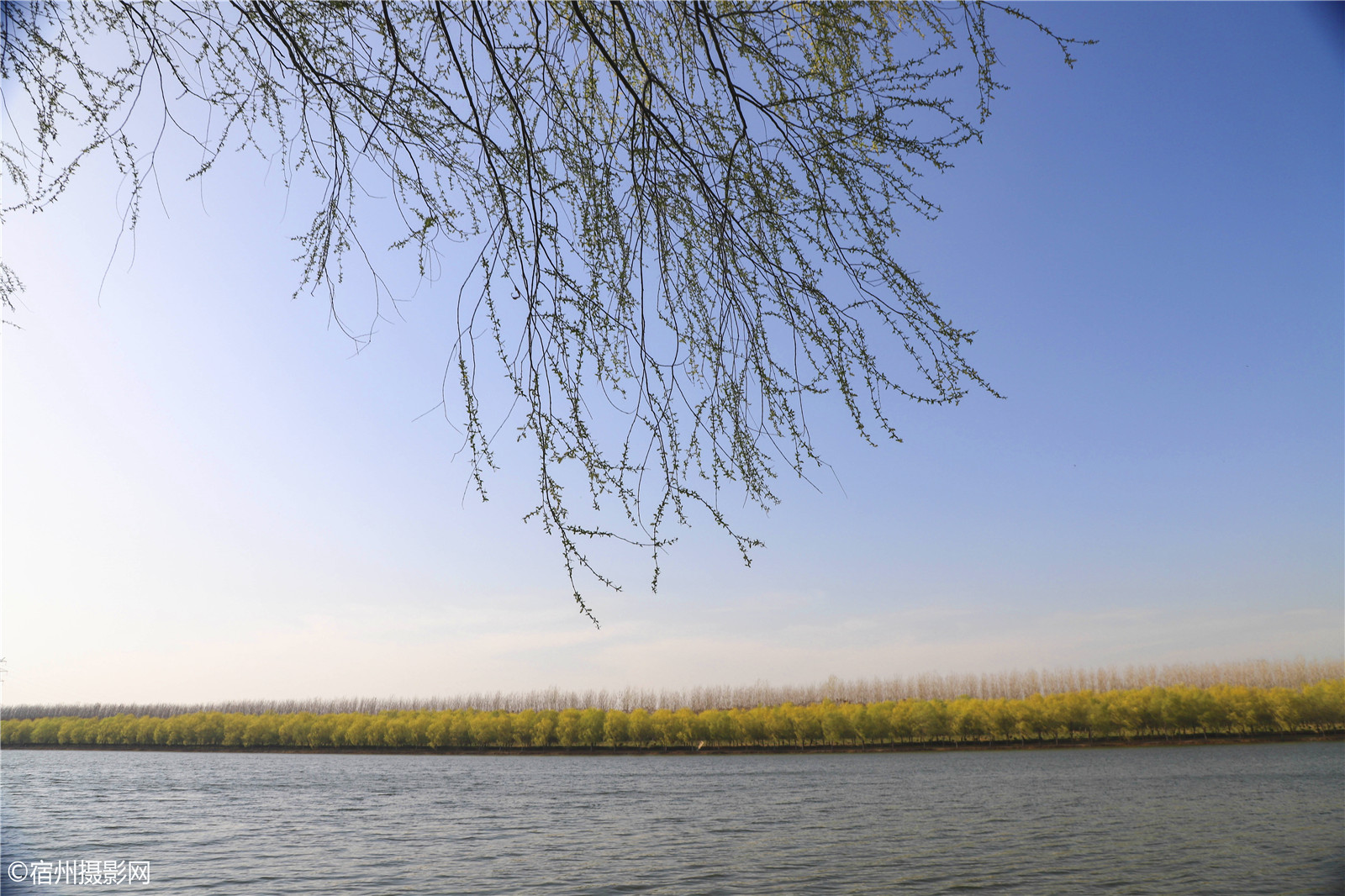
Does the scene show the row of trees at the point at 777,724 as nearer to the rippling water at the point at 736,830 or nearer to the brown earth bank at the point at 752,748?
the brown earth bank at the point at 752,748

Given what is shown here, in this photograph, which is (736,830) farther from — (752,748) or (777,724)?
(752,748)

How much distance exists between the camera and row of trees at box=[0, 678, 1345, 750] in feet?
166

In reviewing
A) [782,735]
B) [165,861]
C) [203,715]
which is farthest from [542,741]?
[165,861]

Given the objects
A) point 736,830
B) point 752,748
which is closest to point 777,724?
point 752,748

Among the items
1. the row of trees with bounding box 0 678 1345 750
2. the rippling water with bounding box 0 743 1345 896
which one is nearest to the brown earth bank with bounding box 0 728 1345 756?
the row of trees with bounding box 0 678 1345 750

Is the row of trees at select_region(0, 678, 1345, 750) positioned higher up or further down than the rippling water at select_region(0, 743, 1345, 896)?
further down

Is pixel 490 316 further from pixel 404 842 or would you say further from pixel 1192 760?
pixel 1192 760

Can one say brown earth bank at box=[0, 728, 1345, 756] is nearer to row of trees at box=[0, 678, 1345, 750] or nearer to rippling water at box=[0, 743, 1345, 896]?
row of trees at box=[0, 678, 1345, 750]

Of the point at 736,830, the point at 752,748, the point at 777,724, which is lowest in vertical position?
the point at 752,748

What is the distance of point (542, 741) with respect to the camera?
66438mm

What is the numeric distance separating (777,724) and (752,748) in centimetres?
369

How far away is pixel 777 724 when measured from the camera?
199ft

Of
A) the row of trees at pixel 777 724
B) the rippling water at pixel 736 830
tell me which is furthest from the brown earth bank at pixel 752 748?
the rippling water at pixel 736 830

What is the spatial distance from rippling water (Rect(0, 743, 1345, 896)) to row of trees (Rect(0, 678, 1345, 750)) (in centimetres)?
1317
